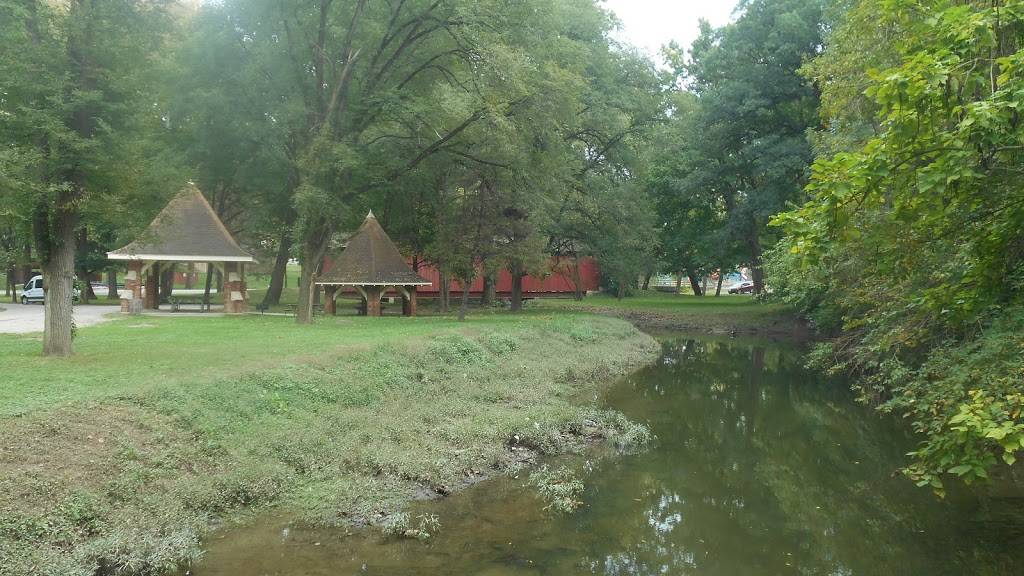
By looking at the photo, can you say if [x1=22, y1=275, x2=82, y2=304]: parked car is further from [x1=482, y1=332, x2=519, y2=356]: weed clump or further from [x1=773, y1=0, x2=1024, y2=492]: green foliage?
[x1=773, y1=0, x2=1024, y2=492]: green foliage

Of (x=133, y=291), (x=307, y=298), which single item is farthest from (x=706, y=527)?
(x=133, y=291)

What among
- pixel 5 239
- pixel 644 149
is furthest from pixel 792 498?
pixel 5 239

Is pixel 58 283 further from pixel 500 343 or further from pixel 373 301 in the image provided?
pixel 373 301

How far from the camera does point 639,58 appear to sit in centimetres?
3331

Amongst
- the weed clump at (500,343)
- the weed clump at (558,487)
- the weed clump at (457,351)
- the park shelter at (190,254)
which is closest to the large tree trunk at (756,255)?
the weed clump at (500,343)

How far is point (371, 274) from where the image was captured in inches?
984

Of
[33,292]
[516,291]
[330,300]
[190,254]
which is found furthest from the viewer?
[516,291]

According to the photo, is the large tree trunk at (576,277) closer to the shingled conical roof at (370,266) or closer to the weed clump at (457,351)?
the shingled conical roof at (370,266)

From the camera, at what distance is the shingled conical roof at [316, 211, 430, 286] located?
24938mm

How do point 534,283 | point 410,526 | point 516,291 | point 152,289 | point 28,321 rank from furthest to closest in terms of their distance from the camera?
point 534,283, point 516,291, point 152,289, point 28,321, point 410,526

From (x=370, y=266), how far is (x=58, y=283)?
13.9m

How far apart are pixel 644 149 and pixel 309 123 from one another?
16690 mm

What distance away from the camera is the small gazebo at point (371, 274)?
25.0 m

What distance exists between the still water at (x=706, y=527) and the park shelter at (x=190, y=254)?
1833 cm
